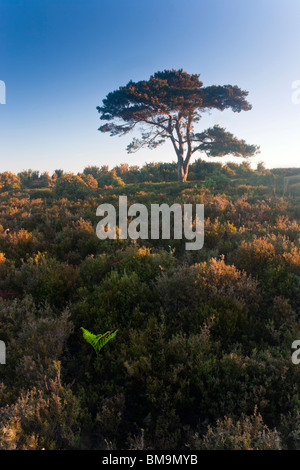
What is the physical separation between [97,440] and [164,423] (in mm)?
748

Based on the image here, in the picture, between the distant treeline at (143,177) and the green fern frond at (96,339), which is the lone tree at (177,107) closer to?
the distant treeline at (143,177)

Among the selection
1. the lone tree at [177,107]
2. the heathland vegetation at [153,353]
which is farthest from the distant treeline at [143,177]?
the heathland vegetation at [153,353]

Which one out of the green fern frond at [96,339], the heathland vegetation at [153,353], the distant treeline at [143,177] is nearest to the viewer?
the heathland vegetation at [153,353]

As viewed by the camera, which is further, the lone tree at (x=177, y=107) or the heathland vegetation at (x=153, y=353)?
the lone tree at (x=177, y=107)

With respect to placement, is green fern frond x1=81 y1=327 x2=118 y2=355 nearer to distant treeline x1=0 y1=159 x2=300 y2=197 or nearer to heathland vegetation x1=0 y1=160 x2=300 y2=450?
heathland vegetation x1=0 y1=160 x2=300 y2=450

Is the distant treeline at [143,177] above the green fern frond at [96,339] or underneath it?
above

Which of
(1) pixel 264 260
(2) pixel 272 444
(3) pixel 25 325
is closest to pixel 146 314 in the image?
(3) pixel 25 325

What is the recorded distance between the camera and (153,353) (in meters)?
3.27

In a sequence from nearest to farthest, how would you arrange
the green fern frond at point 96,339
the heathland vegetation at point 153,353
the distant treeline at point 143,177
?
the heathland vegetation at point 153,353 → the green fern frond at point 96,339 → the distant treeline at point 143,177

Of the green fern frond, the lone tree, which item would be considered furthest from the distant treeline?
the green fern frond

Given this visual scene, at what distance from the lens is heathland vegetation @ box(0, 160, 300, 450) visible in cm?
248

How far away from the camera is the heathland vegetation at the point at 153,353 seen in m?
2.48

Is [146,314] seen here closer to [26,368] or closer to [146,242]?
[26,368]

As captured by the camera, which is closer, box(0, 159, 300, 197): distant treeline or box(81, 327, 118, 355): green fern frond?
box(81, 327, 118, 355): green fern frond
